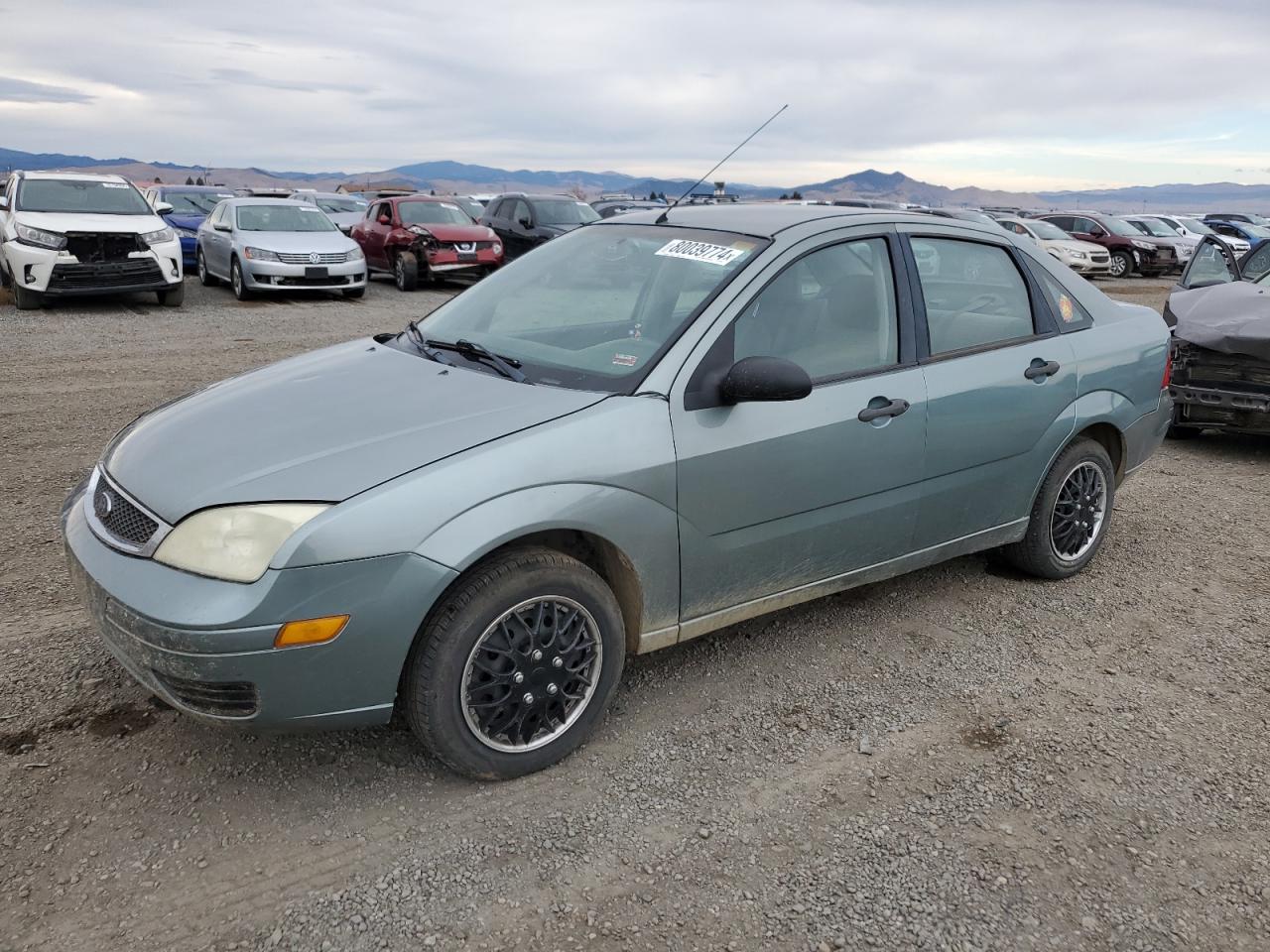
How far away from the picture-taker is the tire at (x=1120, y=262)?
25.2 meters

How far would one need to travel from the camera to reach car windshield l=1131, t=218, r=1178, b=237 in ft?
89.1

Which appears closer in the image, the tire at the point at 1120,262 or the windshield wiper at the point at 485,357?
the windshield wiper at the point at 485,357

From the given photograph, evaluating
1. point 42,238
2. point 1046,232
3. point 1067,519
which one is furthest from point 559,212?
point 1067,519

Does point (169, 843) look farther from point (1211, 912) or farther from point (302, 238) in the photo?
point (302, 238)

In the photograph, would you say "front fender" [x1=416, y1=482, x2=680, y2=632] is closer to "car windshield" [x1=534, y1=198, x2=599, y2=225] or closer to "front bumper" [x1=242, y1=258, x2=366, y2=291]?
"front bumper" [x1=242, y1=258, x2=366, y2=291]

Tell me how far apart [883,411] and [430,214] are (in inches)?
614

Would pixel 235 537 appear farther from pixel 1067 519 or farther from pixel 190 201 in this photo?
pixel 190 201

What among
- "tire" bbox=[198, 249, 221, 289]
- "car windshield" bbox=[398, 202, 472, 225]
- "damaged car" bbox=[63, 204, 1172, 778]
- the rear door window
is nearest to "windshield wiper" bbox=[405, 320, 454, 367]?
"damaged car" bbox=[63, 204, 1172, 778]

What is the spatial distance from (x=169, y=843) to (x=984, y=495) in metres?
3.19

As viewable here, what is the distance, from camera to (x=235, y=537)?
265 centimetres

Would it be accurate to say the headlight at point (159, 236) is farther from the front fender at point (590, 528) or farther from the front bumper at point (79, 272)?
the front fender at point (590, 528)

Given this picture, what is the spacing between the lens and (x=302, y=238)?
15094mm

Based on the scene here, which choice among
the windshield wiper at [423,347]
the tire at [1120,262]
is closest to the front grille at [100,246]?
the windshield wiper at [423,347]

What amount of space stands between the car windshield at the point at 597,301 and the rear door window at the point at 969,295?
85 centimetres
